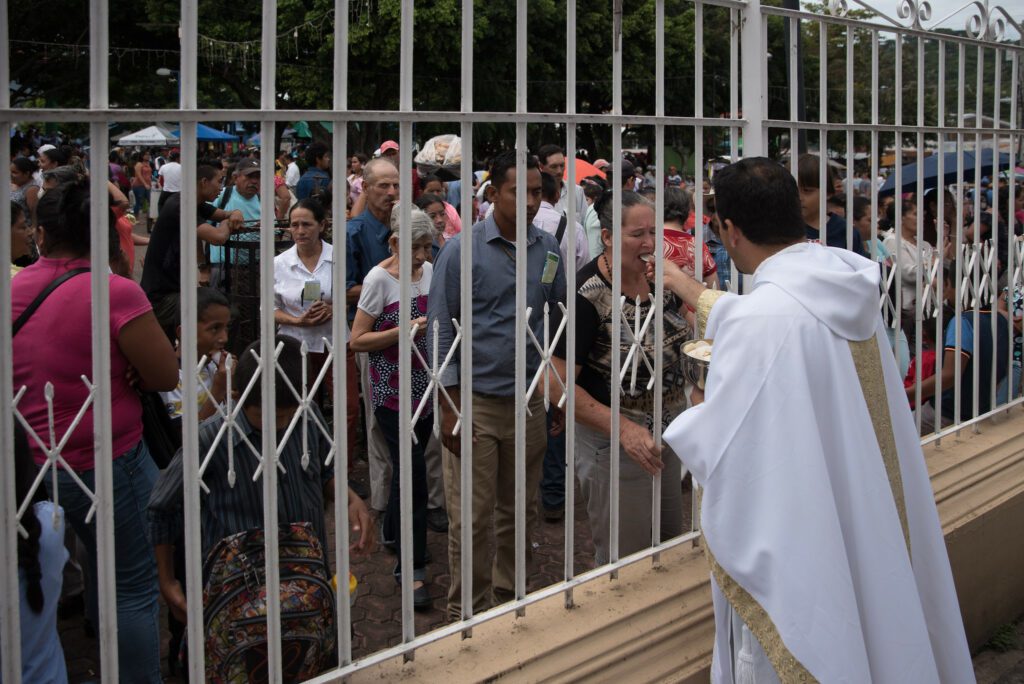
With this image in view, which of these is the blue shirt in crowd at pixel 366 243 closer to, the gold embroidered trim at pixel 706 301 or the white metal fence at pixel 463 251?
the white metal fence at pixel 463 251

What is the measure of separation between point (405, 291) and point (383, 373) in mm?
2671

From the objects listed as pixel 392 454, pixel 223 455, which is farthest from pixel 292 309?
pixel 223 455

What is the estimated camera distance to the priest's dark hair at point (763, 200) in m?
2.82

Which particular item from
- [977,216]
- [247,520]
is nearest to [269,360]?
[247,520]

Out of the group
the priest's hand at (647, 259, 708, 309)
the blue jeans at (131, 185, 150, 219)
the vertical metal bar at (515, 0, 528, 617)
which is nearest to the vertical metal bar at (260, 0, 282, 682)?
the vertical metal bar at (515, 0, 528, 617)

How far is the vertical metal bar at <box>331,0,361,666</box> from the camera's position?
242 centimetres

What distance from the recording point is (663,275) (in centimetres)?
342

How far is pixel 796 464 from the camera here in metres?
2.59

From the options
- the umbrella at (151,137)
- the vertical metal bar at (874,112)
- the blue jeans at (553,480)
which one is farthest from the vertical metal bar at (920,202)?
the umbrella at (151,137)

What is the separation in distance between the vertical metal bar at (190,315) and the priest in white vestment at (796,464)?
1217 millimetres

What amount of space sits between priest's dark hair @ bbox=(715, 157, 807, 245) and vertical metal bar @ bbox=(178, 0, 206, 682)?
1.41 meters

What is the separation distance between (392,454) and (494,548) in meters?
1.49

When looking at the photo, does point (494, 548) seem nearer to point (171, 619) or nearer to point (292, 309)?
point (171, 619)

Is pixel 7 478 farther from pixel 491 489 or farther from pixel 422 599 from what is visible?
pixel 422 599
